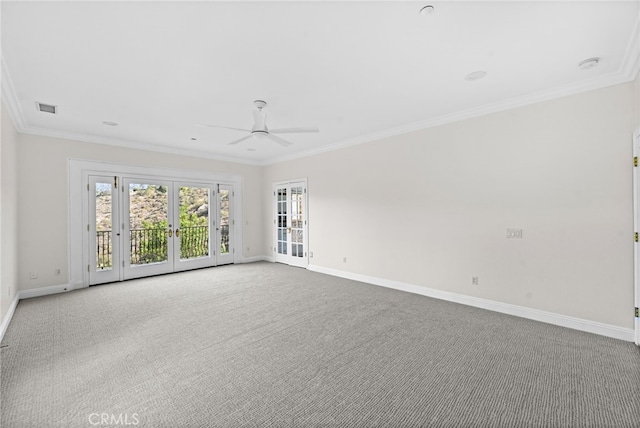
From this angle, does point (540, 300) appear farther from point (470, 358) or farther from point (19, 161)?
point (19, 161)

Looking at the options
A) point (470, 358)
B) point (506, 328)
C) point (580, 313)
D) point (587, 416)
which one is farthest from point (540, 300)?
point (587, 416)

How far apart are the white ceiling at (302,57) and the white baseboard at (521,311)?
2648mm

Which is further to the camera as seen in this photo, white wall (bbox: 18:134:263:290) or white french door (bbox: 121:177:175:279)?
white french door (bbox: 121:177:175:279)

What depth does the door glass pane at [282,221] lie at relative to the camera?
725cm

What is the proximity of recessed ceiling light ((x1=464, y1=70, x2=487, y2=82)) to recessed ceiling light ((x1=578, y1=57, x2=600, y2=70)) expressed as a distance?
2.83 feet

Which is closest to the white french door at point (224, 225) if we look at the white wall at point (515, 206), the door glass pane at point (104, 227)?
the door glass pane at point (104, 227)

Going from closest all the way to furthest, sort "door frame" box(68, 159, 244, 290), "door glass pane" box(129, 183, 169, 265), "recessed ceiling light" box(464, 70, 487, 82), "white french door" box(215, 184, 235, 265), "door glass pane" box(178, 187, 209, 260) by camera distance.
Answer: "recessed ceiling light" box(464, 70, 487, 82) < "door frame" box(68, 159, 244, 290) < "door glass pane" box(129, 183, 169, 265) < "door glass pane" box(178, 187, 209, 260) < "white french door" box(215, 184, 235, 265)

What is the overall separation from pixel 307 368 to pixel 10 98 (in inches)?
183

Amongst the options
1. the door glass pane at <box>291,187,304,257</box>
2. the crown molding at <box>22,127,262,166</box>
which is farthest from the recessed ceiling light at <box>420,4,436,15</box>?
the crown molding at <box>22,127,262,166</box>

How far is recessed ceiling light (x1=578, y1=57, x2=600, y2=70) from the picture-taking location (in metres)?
2.70

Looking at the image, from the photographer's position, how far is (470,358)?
8.38 feet

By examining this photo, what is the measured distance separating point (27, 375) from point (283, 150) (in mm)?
5234

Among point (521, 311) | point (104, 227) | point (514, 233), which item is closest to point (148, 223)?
point (104, 227)

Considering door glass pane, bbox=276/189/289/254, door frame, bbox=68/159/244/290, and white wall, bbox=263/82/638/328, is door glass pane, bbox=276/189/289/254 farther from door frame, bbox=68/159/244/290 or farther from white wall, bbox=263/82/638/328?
door frame, bbox=68/159/244/290
